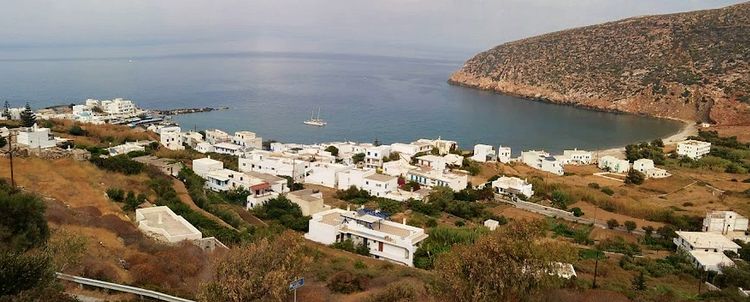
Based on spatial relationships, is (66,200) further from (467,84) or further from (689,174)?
(467,84)

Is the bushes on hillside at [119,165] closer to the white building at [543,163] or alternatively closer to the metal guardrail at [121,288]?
the metal guardrail at [121,288]

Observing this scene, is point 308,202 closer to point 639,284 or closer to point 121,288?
point 639,284

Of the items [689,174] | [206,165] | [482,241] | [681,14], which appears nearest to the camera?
[482,241]

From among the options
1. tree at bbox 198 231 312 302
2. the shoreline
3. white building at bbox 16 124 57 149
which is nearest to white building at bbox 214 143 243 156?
white building at bbox 16 124 57 149

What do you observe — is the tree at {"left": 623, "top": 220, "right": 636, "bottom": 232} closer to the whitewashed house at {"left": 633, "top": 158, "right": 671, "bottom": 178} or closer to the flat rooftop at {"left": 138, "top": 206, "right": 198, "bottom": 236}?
the whitewashed house at {"left": 633, "top": 158, "right": 671, "bottom": 178}

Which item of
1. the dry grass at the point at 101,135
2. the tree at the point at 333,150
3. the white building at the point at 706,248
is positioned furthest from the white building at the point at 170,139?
the white building at the point at 706,248

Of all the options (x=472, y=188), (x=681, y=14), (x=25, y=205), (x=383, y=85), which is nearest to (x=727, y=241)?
(x=472, y=188)
